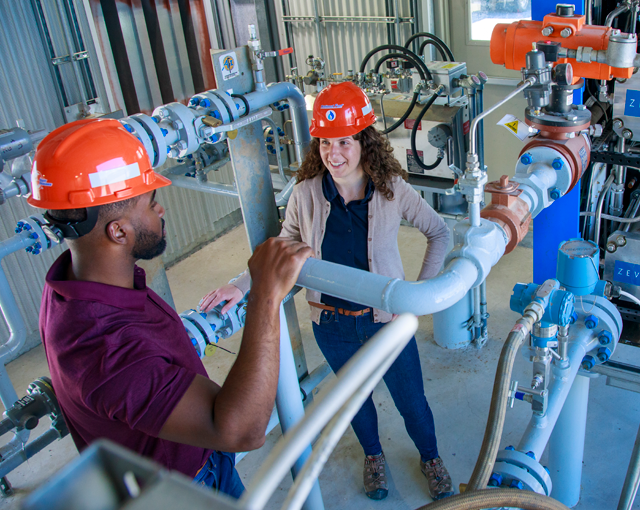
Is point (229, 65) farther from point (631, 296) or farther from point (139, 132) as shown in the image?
point (631, 296)

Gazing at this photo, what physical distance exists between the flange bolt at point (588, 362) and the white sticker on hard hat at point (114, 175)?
1.36 meters

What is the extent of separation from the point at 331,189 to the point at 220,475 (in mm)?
996

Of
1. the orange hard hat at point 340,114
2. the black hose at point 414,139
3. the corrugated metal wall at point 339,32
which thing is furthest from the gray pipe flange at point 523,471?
the corrugated metal wall at point 339,32

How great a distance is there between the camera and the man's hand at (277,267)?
99 cm

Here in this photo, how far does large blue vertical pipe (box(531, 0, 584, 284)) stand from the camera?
1829mm

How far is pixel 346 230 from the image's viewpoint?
195 centimetres

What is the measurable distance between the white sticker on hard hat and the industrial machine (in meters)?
0.13

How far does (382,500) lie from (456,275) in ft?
5.32

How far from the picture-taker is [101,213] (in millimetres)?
1132

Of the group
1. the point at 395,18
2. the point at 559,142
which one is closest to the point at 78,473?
the point at 559,142

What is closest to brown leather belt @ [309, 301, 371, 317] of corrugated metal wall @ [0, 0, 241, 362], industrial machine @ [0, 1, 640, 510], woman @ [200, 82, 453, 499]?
woman @ [200, 82, 453, 499]

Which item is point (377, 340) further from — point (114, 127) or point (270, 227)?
point (270, 227)

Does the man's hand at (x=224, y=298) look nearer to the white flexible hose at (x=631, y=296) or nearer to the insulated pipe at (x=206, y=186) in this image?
the white flexible hose at (x=631, y=296)

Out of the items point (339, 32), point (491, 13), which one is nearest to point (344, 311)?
point (491, 13)
